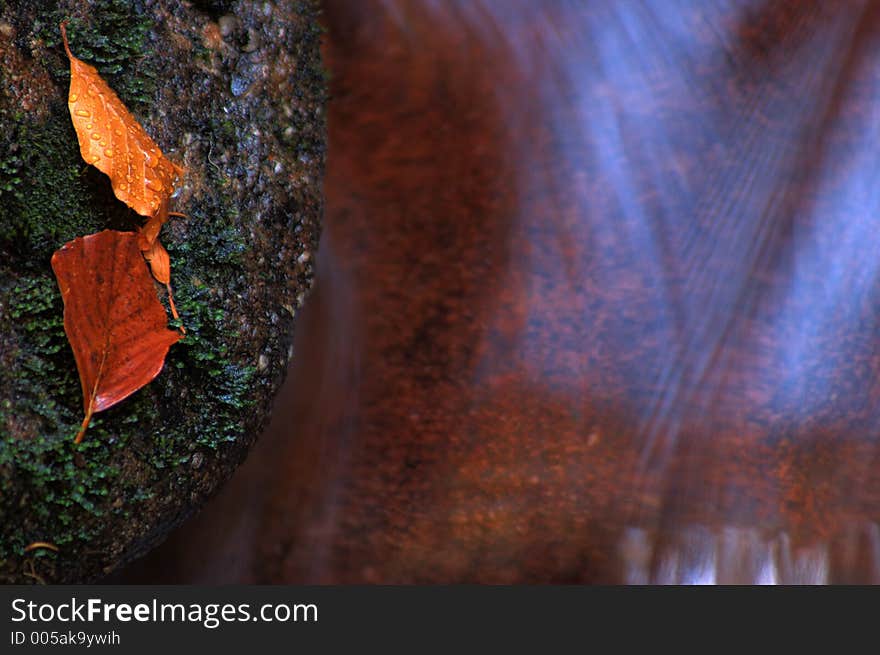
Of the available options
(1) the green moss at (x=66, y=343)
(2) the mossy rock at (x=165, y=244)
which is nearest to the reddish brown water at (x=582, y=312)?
(2) the mossy rock at (x=165, y=244)

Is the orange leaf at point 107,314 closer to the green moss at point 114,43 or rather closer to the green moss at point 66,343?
the green moss at point 66,343

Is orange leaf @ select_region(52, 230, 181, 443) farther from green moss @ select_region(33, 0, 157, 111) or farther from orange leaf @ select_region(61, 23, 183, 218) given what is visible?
green moss @ select_region(33, 0, 157, 111)

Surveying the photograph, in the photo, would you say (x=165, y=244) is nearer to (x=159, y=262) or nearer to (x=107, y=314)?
(x=159, y=262)

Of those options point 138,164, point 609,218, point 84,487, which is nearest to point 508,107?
point 609,218

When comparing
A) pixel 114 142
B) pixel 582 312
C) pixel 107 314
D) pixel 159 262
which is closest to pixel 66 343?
pixel 107 314

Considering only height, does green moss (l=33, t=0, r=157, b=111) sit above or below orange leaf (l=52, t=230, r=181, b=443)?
above

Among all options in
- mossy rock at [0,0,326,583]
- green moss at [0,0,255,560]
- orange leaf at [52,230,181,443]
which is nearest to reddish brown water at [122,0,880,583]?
mossy rock at [0,0,326,583]
